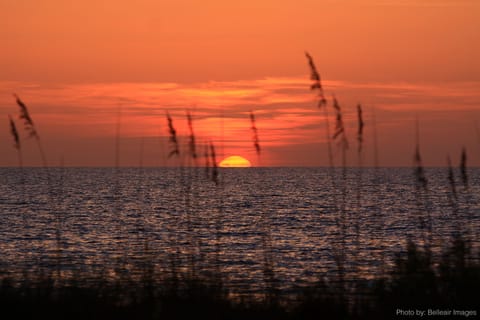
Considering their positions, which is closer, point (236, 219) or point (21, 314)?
point (21, 314)

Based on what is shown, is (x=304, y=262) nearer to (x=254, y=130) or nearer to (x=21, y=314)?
(x=254, y=130)

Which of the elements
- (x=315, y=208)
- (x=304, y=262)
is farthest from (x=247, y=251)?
(x=315, y=208)

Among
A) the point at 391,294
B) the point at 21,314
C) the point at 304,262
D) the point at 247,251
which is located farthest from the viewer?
the point at 247,251

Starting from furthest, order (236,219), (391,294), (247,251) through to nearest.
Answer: (236,219)
(247,251)
(391,294)

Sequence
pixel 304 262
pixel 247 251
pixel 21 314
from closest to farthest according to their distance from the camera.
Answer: pixel 21 314 < pixel 304 262 < pixel 247 251

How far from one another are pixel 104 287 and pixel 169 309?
1.47 m

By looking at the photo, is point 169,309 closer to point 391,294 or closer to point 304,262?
point 391,294

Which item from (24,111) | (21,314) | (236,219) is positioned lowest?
(21,314)

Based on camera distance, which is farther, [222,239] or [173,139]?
[222,239]

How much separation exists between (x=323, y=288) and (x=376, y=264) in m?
9.33

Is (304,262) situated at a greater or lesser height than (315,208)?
lesser

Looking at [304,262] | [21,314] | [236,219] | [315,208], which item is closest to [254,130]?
[21,314]

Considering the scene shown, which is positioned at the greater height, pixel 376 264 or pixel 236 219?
pixel 236 219

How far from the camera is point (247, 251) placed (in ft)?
86.2
